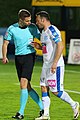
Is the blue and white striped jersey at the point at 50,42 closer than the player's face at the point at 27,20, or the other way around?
the blue and white striped jersey at the point at 50,42

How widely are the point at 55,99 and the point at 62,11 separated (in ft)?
54.0

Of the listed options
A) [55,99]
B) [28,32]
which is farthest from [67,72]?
[28,32]

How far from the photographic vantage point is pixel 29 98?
15.3 meters

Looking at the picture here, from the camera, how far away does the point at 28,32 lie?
38.5ft

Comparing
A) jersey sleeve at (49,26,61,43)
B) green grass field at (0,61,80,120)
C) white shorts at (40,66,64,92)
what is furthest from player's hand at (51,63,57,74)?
green grass field at (0,61,80,120)

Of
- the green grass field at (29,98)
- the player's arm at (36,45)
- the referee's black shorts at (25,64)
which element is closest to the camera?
the player's arm at (36,45)

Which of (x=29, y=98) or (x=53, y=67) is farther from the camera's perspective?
(x=29, y=98)

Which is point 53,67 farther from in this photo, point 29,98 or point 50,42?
point 29,98

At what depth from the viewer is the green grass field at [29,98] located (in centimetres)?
1245

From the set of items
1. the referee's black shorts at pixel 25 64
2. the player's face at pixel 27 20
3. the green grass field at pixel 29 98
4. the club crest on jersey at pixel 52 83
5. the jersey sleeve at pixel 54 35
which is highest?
the player's face at pixel 27 20

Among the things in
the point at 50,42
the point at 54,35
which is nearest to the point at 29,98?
the point at 50,42

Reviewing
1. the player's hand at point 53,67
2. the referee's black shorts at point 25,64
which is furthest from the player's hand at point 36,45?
the player's hand at point 53,67

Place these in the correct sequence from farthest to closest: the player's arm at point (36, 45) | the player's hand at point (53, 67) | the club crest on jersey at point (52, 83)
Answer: the player's arm at point (36, 45) → the club crest on jersey at point (52, 83) → the player's hand at point (53, 67)

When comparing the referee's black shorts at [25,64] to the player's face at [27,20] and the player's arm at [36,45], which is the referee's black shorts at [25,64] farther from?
the player's face at [27,20]
